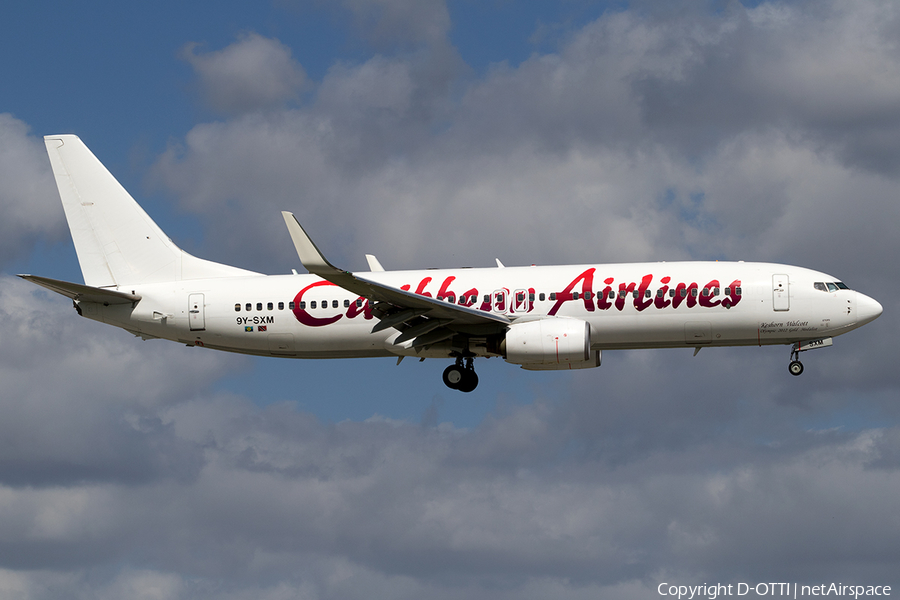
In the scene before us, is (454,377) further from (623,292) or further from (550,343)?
(623,292)

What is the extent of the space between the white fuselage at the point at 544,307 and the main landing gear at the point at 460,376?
2.61 feet

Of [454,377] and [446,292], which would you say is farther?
[454,377]

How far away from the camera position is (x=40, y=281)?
1663 inches

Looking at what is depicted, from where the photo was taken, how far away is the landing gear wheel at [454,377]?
4562 cm

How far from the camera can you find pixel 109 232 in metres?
50.2

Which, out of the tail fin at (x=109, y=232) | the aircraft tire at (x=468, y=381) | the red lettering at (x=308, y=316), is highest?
the tail fin at (x=109, y=232)

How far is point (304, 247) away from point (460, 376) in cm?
1225

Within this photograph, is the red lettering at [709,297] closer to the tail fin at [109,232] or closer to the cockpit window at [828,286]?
the cockpit window at [828,286]

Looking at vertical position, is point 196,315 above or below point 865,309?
below

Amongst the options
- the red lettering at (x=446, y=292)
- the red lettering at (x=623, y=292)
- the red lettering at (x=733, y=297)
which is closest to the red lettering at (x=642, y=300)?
the red lettering at (x=623, y=292)

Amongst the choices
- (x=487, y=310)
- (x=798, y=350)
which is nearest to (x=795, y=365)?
(x=798, y=350)

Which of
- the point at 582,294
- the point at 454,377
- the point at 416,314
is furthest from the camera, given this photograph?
the point at 454,377

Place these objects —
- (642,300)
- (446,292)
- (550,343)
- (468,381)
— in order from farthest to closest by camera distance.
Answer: (468,381) → (446,292) → (642,300) → (550,343)

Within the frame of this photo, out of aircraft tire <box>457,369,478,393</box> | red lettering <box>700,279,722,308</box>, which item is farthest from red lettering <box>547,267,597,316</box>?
aircraft tire <box>457,369,478,393</box>
